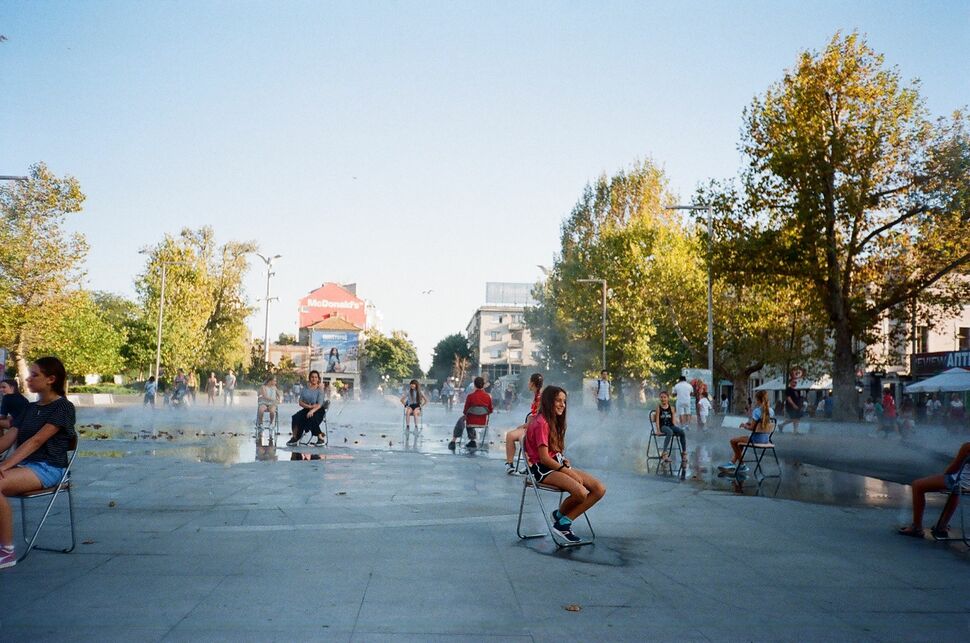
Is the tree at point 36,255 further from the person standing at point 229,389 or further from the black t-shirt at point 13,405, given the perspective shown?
the black t-shirt at point 13,405

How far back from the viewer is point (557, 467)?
730 centimetres

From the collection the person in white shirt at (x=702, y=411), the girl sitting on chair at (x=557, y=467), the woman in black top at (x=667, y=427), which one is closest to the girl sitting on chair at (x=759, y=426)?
the woman in black top at (x=667, y=427)

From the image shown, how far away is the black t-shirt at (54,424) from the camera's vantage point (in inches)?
254

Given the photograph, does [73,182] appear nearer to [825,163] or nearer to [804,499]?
[825,163]

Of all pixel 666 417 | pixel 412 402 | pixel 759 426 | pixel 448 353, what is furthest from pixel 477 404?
pixel 448 353

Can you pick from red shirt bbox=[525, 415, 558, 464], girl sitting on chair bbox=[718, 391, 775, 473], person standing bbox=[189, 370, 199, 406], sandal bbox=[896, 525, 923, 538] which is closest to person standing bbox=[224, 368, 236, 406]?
person standing bbox=[189, 370, 199, 406]

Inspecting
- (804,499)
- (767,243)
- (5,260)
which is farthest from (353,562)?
(5,260)

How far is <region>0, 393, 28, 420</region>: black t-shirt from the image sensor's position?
11119mm

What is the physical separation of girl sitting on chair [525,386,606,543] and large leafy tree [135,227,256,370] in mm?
57790

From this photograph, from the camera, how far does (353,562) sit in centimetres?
632

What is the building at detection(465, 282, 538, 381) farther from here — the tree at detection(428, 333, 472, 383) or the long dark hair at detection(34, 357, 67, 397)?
the long dark hair at detection(34, 357, 67, 397)

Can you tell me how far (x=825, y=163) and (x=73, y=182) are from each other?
31.6 meters

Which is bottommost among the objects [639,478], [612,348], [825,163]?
[639,478]

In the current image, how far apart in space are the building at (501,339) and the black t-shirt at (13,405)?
11946 centimetres
